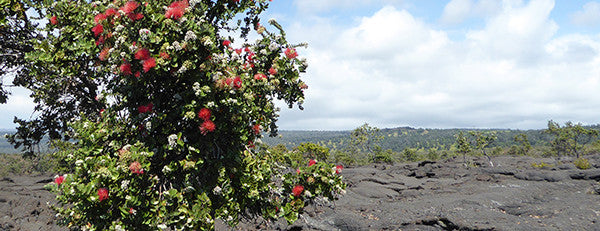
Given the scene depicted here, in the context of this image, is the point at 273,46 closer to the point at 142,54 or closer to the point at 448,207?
the point at 142,54

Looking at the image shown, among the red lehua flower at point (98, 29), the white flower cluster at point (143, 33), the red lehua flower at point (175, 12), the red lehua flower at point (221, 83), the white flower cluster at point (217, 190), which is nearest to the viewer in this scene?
the white flower cluster at point (143, 33)

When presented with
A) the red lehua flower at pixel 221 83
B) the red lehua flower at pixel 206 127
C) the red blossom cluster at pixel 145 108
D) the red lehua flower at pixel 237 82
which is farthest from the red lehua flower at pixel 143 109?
the red lehua flower at pixel 237 82

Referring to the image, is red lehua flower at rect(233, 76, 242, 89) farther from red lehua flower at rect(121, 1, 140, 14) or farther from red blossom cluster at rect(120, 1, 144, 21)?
red lehua flower at rect(121, 1, 140, 14)

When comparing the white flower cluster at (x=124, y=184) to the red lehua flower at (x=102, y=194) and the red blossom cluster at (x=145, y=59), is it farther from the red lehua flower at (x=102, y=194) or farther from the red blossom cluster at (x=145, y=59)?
the red blossom cluster at (x=145, y=59)

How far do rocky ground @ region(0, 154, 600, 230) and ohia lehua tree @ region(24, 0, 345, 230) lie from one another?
10.7 feet

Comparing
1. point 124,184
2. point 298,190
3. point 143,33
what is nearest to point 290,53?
point 298,190

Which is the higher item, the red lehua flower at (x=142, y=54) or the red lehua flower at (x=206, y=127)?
the red lehua flower at (x=142, y=54)

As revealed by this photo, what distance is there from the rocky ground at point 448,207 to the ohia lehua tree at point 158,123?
128 inches

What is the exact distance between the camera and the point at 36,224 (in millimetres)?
18594

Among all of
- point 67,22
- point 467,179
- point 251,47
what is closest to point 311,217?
point 251,47

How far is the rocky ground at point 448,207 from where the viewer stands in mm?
17719

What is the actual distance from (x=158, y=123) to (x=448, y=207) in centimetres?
2328

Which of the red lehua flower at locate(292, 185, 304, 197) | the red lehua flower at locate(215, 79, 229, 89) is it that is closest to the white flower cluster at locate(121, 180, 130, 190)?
the red lehua flower at locate(215, 79, 229, 89)

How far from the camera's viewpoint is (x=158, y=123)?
4.91 metres
